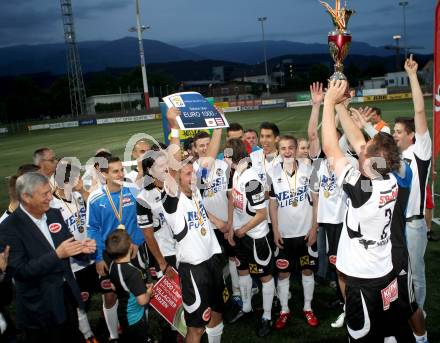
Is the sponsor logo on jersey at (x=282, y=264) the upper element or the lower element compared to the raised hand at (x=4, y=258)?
lower

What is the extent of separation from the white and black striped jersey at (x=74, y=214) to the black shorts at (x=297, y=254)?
A: 2.63 metres

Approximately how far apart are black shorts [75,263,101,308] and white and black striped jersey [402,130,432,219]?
4.25 m

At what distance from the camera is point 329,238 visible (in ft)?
19.1

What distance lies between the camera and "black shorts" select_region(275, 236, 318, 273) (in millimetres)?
5695

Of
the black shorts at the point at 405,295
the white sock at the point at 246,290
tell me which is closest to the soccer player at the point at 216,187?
the white sock at the point at 246,290

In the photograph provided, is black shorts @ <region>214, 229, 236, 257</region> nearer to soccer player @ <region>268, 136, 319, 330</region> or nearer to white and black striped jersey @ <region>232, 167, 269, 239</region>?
white and black striped jersey @ <region>232, 167, 269, 239</region>

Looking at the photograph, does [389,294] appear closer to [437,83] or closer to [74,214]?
[437,83]

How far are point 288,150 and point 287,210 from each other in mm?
834

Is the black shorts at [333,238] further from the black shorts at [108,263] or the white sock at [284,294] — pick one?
the black shorts at [108,263]

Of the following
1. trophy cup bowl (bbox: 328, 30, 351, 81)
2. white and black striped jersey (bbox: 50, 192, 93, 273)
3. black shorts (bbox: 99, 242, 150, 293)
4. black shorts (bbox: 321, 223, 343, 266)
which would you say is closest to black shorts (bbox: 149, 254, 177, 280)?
black shorts (bbox: 99, 242, 150, 293)

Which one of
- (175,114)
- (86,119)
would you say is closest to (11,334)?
(175,114)

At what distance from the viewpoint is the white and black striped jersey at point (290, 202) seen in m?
5.68

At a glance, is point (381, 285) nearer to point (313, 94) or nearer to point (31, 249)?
point (313, 94)

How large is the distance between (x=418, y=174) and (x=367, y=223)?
161cm
